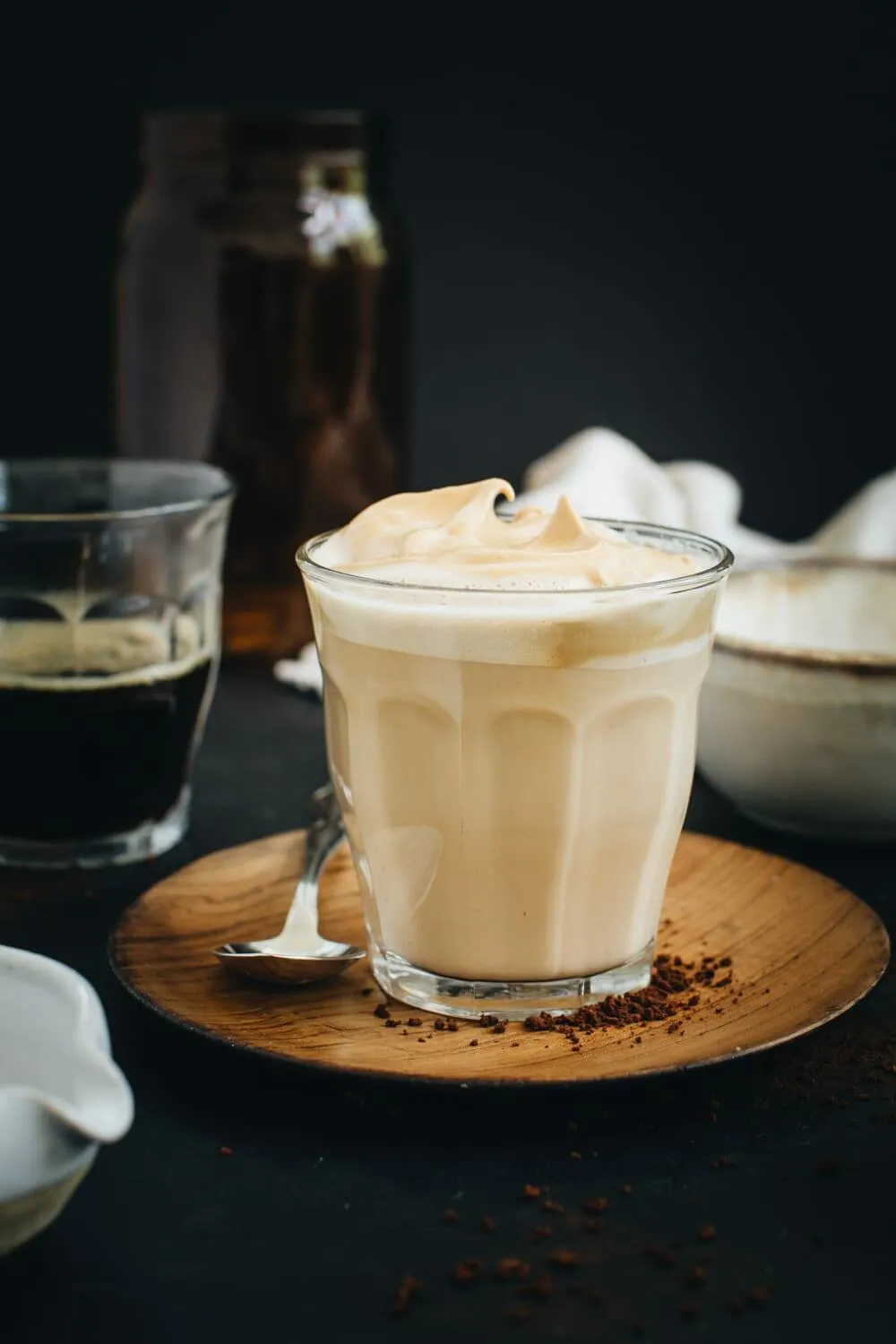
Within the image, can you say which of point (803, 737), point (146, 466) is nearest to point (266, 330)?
point (146, 466)

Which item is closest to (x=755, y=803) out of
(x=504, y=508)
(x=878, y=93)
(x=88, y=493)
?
(x=504, y=508)

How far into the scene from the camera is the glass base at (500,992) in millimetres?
1071

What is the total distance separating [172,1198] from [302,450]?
1190 mm

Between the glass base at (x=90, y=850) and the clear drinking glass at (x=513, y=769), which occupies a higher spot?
the clear drinking glass at (x=513, y=769)

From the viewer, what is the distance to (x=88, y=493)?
1.58m

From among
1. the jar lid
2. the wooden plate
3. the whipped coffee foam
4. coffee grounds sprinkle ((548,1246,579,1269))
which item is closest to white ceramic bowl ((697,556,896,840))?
the wooden plate

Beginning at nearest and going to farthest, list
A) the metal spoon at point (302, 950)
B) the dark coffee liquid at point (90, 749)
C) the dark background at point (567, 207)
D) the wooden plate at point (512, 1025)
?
the wooden plate at point (512, 1025) < the metal spoon at point (302, 950) < the dark coffee liquid at point (90, 749) < the dark background at point (567, 207)

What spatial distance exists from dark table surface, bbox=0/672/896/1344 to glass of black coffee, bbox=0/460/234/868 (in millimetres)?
328

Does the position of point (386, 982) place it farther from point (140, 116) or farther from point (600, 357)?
point (600, 357)

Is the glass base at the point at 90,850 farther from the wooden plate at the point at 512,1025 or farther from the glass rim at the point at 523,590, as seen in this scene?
the glass rim at the point at 523,590

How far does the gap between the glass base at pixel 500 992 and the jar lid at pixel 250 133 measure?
1.10 metres

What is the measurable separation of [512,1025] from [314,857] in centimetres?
26

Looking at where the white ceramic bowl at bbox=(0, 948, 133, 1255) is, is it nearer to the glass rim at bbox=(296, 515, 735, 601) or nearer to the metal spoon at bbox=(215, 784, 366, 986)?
the metal spoon at bbox=(215, 784, 366, 986)

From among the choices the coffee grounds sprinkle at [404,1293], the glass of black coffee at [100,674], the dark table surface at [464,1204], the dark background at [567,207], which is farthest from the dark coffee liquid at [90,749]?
the dark background at [567,207]
